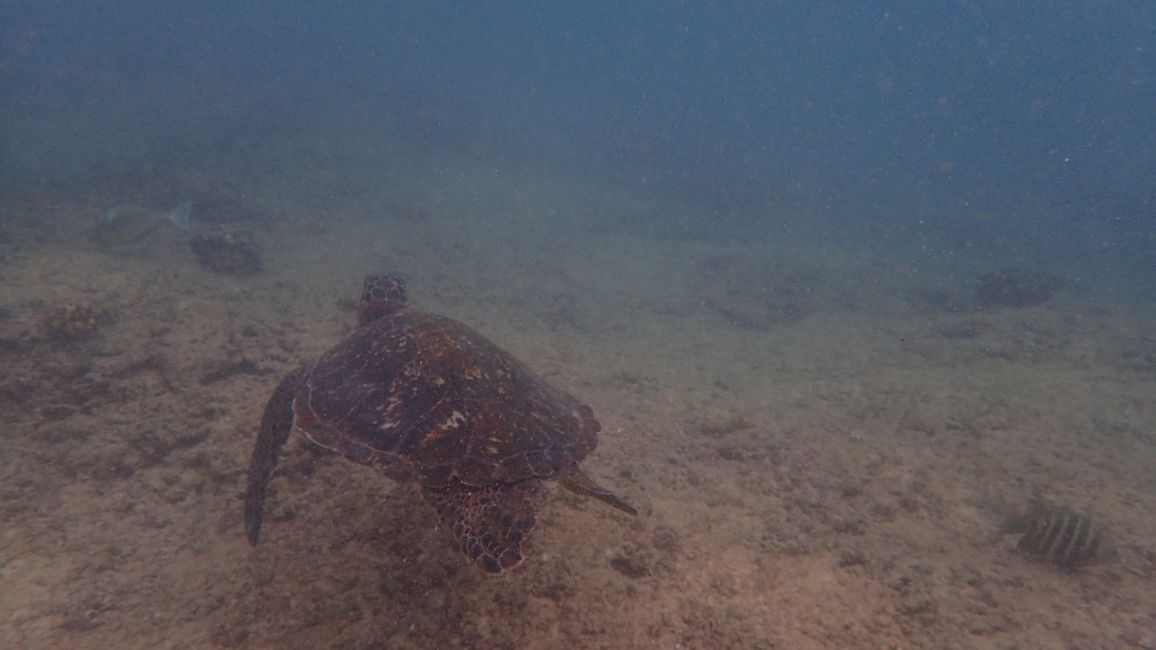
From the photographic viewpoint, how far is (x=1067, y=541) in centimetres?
403

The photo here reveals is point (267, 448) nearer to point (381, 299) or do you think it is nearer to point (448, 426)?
point (448, 426)

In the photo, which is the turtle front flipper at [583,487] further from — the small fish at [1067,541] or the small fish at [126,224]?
the small fish at [126,224]

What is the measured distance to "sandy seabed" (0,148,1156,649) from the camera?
3086 millimetres

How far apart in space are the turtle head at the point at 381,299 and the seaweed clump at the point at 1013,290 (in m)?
16.4

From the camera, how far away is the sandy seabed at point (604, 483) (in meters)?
3.09

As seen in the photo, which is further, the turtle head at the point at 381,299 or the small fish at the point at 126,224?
the small fish at the point at 126,224

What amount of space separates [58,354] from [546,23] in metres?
136

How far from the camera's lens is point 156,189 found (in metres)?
16.0

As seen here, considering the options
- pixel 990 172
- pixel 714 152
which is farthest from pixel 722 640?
pixel 990 172

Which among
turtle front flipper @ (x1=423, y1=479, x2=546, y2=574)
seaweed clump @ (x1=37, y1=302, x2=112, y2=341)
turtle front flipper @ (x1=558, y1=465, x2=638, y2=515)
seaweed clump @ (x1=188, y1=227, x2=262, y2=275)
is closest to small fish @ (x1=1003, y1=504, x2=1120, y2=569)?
turtle front flipper @ (x1=558, y1=465, x2=638, y2=515)

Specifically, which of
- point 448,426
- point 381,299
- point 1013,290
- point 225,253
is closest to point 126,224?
point 225,253

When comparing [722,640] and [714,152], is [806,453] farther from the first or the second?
[714,152]

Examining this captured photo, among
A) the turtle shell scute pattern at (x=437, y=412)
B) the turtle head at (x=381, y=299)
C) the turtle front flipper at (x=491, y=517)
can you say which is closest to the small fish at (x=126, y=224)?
the turtle head at (x=381, y=299)

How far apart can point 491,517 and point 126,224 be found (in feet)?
38.6
